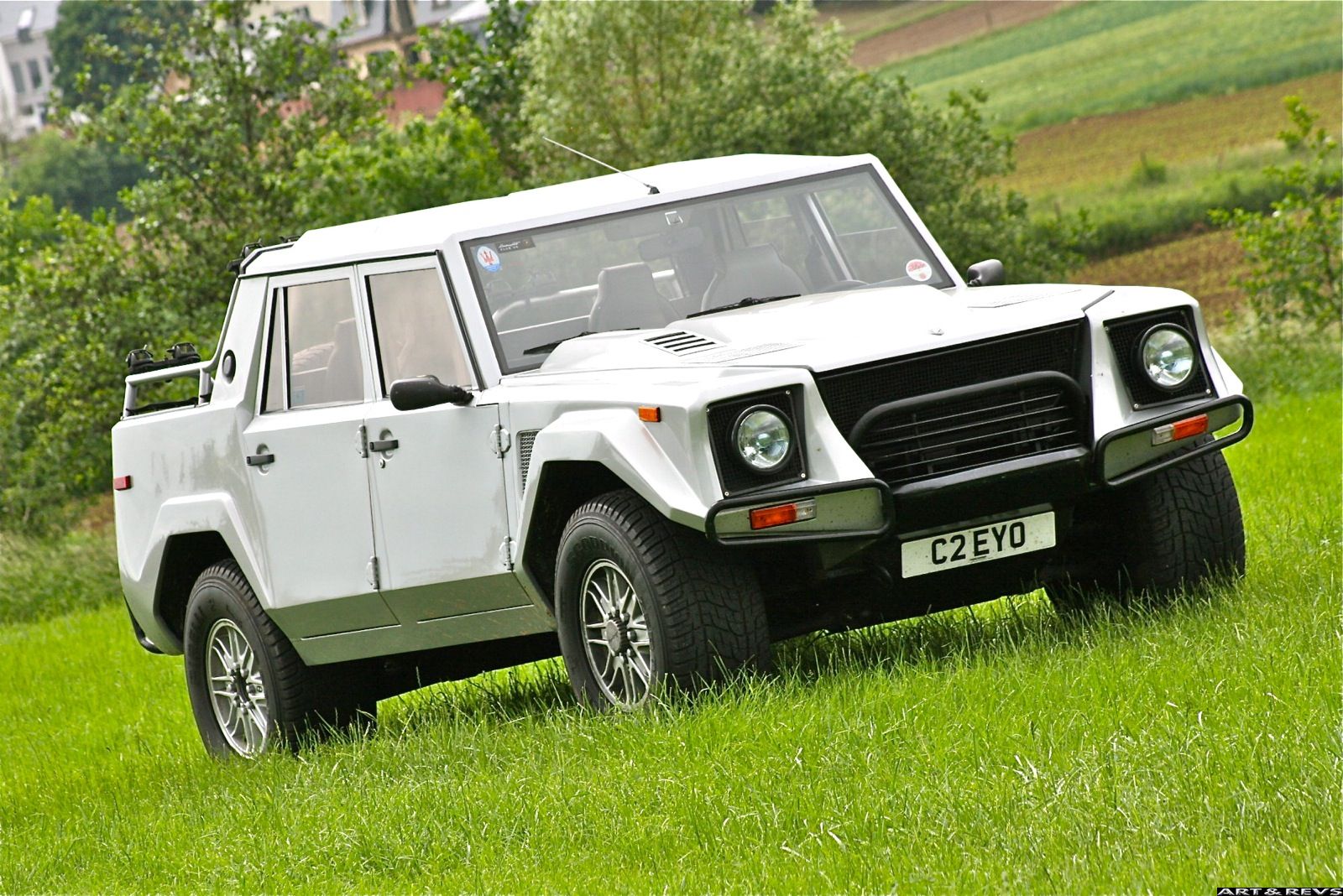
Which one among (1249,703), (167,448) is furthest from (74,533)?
(1249,703)

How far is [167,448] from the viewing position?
8922 millimetres

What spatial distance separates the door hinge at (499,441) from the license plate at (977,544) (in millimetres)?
1476

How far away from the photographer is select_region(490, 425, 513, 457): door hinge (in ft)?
23.0

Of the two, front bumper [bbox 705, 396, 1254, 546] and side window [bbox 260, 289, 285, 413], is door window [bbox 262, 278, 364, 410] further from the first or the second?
front bumper [bbox 705, 396, 1254, 546]

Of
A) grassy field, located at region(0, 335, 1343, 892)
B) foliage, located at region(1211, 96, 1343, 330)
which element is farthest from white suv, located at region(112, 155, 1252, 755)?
foliage, located at region(1211, 96, 1343, 330)

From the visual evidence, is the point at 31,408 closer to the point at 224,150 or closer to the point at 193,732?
the point at 224,150

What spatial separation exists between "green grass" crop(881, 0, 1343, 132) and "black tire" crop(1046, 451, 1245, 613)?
102 feet

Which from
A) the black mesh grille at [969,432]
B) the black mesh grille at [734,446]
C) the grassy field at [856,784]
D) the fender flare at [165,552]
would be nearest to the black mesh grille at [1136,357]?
the black mesh grille at [969,432]

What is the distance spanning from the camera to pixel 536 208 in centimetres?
779

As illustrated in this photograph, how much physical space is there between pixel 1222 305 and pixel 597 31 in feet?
34.9

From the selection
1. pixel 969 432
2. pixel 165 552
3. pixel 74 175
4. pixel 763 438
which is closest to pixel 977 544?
pixel 969 432

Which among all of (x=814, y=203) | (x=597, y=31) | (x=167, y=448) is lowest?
(x=167, y=448)

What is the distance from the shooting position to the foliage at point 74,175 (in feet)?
227

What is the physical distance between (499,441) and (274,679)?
2.01 meters
